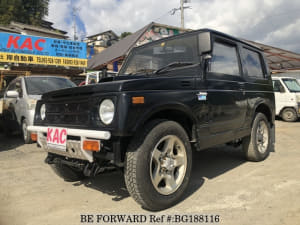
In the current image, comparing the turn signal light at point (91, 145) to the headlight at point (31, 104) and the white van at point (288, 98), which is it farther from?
the white van at point (288, 98)

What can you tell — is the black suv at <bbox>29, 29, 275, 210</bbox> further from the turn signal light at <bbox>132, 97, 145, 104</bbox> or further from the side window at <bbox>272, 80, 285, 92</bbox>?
the side window at <bbox>272, 80, 285, 92</bbox>

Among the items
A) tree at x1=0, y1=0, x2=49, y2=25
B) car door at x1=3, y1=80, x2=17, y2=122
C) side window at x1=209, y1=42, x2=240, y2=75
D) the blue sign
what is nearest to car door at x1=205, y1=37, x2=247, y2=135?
side window at x1=209, y1=42, x2=240, y2=75

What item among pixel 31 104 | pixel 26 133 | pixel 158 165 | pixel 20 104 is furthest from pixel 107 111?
pixel 20 104

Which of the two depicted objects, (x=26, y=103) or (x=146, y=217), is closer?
(x=146, y=217)

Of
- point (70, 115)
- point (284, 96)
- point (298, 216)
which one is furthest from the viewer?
point (284, 96)

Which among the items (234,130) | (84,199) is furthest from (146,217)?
(234,130)

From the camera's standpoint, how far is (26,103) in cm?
553

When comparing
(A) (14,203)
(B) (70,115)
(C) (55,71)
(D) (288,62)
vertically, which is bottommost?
(A) (14,203)

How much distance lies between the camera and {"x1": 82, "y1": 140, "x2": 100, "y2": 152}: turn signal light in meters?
2.03

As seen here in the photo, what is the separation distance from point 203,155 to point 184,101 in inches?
95.3

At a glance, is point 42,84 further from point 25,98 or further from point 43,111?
point 43,111

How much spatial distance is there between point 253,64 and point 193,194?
2588 millimetres

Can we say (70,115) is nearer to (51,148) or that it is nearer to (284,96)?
(51,148)

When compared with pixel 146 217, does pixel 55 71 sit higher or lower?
higher
